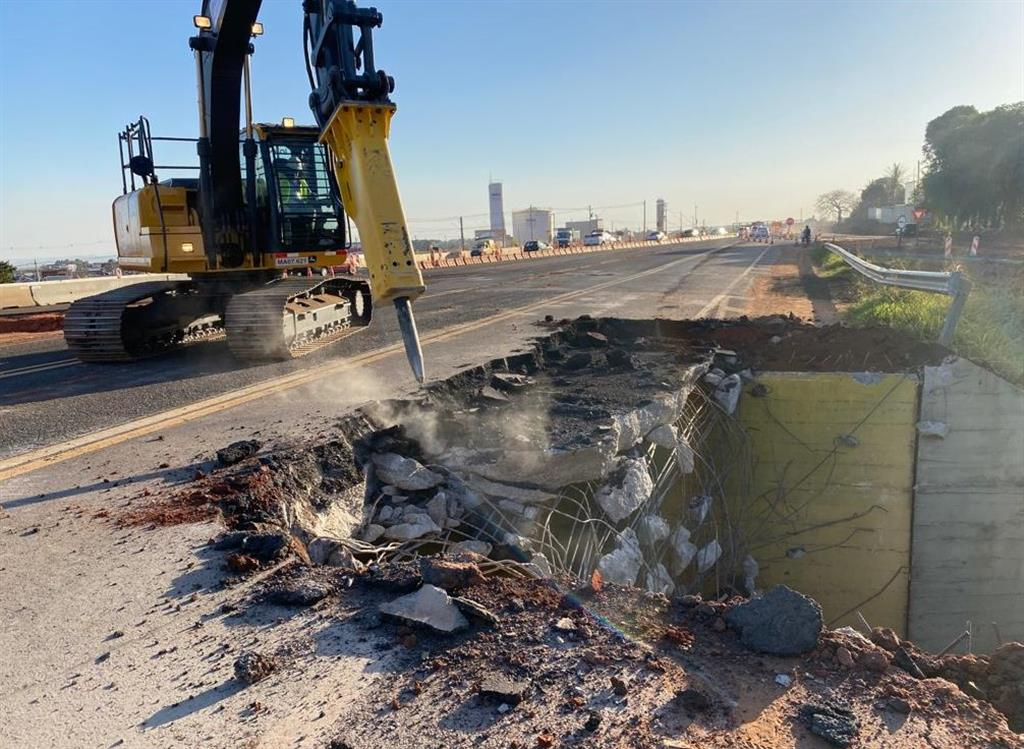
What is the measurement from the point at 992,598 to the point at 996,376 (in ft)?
8.80

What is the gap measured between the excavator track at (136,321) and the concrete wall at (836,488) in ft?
27.7

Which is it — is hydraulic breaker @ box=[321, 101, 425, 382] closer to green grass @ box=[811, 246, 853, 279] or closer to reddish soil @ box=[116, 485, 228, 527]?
reddish soil @ box=[116, 485, 228, 527]

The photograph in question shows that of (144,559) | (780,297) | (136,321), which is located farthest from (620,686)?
(780,297)

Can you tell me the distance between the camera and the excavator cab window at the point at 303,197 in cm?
1013

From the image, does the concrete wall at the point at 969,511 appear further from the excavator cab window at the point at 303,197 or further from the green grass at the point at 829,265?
the green grass at the point at 829,265

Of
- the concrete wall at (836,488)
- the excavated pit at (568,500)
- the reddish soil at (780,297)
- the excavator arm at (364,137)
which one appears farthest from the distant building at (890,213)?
the excavator arm at (364,137)

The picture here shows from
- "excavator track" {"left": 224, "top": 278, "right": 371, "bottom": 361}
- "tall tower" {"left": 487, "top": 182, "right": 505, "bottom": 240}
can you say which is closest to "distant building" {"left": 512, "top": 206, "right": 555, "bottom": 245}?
"tall tower" {"left": 487, "top": 182, "right": 505, "bottom": 240}

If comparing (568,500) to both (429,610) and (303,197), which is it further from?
(303,197)

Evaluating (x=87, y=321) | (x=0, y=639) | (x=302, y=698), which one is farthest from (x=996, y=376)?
(x=87, y=321)

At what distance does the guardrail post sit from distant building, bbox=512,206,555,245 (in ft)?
263

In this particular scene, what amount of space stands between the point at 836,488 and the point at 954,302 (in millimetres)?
2839

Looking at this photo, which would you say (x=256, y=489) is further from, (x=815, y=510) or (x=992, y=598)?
(x=992, y=598)

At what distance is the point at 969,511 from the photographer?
326 inches

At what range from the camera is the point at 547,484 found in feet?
18.6
